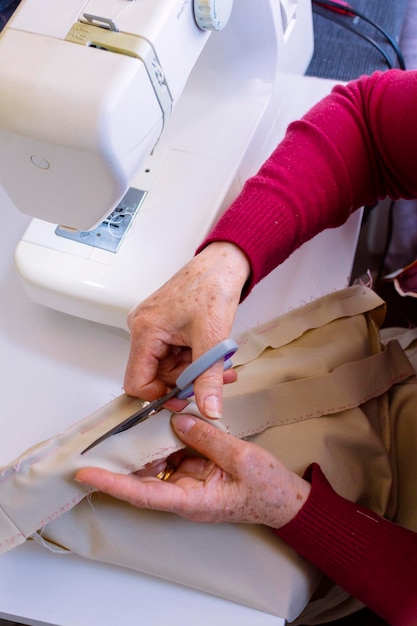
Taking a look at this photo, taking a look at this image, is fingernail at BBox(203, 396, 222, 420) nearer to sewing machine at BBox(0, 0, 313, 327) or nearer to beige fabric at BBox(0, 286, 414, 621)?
beige fabric at BBox(0, 286, 414, 621)

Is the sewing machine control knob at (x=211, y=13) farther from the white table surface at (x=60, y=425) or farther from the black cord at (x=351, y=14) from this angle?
the black cord at (x=351, y=14)

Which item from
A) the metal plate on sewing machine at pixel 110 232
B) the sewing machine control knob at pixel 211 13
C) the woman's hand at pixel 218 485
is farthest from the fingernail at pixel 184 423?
the sewing machine control knob at pixel 211 13

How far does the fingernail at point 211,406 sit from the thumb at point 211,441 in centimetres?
6

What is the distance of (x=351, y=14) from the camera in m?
1.18

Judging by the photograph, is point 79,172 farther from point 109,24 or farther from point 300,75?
point 300,75

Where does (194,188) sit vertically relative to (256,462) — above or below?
above

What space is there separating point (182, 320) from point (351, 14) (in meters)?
0.80

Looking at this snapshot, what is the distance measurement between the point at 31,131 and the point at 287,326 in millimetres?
405

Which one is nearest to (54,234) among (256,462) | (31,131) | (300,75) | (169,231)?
(169,231)

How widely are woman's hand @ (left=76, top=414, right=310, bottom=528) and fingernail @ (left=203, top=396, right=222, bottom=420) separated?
0.19 ft

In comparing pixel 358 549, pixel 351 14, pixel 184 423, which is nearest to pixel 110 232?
pixel 184 423

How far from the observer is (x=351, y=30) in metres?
1.16

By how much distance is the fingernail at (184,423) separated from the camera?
66 cm

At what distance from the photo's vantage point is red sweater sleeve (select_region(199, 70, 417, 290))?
2.58ft
